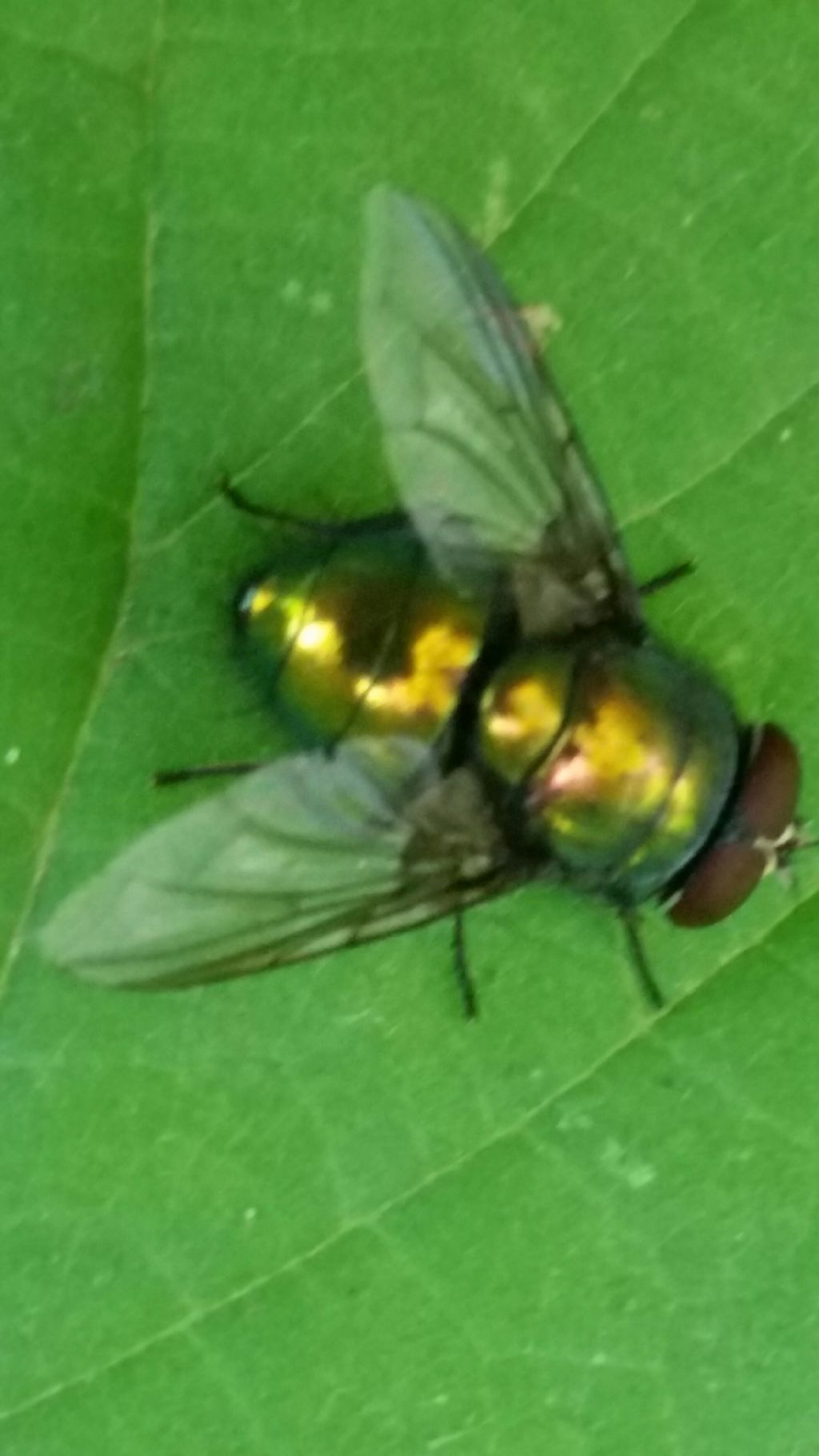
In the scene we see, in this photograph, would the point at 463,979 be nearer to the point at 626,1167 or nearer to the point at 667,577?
the point at 626,1167

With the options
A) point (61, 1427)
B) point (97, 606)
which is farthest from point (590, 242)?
point (61, 1427)

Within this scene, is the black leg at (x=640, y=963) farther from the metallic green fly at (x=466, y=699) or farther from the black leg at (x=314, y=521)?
the black leg at (x=314, y=521)

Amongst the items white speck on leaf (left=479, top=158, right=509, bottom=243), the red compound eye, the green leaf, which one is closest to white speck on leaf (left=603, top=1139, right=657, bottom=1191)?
the green leaf

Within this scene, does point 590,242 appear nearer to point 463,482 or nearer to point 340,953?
point 463,482

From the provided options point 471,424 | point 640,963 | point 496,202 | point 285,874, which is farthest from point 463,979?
point 496,202

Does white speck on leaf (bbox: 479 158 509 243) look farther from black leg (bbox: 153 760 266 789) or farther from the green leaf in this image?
black leg (bbox: 153 760 266 789)

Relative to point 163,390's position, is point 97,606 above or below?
below
